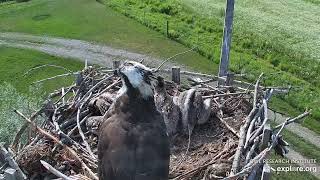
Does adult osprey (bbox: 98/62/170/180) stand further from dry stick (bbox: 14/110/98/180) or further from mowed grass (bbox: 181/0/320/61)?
mowed grass (bbox: 181/0/320/61)

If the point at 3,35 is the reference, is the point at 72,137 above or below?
above

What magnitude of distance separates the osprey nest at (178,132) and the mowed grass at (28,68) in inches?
262

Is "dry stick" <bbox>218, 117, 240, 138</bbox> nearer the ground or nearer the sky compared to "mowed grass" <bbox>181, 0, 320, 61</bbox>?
nearer the sky

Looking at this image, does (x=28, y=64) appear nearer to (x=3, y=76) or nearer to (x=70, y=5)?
(x=3, y=76)

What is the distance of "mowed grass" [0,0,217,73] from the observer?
1880 cm

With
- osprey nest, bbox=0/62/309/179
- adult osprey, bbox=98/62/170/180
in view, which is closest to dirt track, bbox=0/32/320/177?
osprey nest, bbox=0/62/309/179

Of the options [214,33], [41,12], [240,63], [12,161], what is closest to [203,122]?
[12,161]

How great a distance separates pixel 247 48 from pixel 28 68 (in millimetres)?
7352

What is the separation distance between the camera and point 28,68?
57.2 feet

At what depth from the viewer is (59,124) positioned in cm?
814

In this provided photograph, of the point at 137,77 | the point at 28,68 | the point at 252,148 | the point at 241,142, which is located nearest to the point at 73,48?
the point at 28,68

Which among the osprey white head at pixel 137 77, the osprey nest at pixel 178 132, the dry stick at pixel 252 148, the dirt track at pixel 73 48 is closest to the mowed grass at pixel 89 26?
the dirt track at pixel 73 48

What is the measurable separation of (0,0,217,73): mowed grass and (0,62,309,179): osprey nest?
8.22 m

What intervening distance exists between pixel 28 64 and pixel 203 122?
35.7 ft
